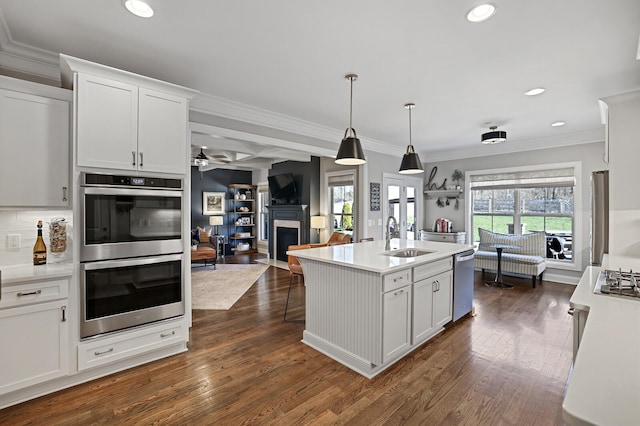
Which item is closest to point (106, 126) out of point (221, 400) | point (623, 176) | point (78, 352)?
point (78, 352)

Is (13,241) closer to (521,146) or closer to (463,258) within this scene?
(463,258)

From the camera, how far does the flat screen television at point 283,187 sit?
709cm

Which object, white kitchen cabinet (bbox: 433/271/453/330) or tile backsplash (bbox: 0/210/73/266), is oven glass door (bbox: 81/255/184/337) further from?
white kitchen cabinet (bbox: 433/271/453/330)

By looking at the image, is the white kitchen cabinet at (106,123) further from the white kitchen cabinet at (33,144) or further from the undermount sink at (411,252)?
the undermount sink at (411,252)

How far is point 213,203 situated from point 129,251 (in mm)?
6766

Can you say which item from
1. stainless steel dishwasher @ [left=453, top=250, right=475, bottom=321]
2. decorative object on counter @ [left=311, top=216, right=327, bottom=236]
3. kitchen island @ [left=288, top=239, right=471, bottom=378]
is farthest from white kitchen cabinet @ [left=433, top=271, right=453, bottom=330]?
decorative object on counter @ [left=311, top=216, right=327, bottom=236]

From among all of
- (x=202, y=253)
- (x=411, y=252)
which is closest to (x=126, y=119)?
(x=411, y=252)

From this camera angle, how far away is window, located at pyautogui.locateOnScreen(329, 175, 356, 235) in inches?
240

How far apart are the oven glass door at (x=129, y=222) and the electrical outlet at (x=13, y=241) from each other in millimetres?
663

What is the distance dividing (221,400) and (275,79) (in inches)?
110

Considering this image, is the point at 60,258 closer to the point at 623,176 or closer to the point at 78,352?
the point at 78,352

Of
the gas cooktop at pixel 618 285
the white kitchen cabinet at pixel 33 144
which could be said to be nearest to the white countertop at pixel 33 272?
the white kitchen cabinet at pixel 33 144

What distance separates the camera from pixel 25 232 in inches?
98.8

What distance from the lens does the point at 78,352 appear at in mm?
2293
